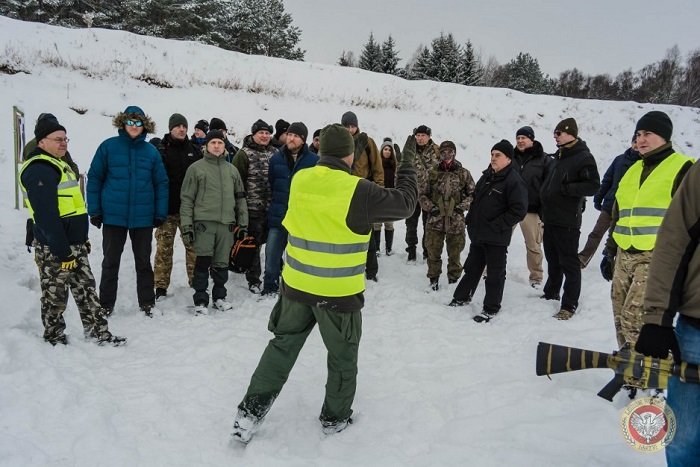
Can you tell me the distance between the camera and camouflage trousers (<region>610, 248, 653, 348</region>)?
354 centimetres

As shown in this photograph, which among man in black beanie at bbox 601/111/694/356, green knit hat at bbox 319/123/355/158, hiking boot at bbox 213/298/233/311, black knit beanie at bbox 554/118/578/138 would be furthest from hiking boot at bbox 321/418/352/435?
black knit beanie at bbox 554/118/578/138

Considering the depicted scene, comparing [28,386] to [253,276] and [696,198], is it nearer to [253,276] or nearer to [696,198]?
[253,276]

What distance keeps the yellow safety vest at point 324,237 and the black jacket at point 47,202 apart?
223 centimetres

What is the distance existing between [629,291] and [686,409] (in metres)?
A: 1.67

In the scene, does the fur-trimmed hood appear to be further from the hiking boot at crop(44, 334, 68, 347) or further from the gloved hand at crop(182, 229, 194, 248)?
the hiking boot at crop(44, 334, 68, 347)

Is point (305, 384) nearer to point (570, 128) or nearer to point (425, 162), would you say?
point (425, 162)

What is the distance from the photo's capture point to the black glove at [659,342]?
7.04ft

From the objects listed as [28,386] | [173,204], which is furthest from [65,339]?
[173,204]

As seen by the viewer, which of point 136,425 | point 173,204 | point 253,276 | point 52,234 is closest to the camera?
point 136,425

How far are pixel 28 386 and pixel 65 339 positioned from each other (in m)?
1.00

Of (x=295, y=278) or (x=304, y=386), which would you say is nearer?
(x=295, y=278)

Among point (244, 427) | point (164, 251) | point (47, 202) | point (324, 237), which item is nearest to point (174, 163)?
point (164, 251)

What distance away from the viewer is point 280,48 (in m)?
28.4

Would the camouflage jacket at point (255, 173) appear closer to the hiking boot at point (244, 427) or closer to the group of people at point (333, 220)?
the group of people at point (333, 220)
